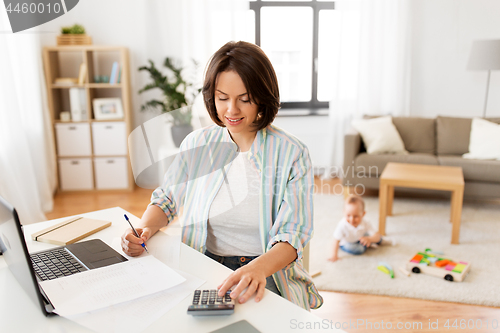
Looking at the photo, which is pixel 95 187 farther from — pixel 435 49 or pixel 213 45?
pixel 435 49

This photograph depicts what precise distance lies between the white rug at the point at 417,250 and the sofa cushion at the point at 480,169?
28cm

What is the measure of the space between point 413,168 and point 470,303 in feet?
4.25

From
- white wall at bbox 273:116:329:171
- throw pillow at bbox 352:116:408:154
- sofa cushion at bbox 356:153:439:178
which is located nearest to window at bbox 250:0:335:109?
white wall at bbox 273:116:329:171

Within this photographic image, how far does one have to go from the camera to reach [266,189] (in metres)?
1.13

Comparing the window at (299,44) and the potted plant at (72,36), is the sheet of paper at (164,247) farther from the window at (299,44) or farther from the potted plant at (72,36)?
the window at (299,44)

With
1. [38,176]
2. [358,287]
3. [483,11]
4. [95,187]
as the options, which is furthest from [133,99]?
[483,11]

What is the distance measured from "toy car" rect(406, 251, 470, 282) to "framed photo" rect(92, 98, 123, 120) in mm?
2837

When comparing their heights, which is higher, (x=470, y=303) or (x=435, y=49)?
(x=435, y=49)

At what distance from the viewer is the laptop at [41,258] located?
2.41 feet

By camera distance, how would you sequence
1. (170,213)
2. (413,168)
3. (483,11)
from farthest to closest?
(483,11) < (413,168) < (170,213)

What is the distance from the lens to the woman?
106cm

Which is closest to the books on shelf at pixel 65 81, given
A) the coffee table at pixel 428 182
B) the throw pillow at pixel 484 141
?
the coffee table at pixel 428 182

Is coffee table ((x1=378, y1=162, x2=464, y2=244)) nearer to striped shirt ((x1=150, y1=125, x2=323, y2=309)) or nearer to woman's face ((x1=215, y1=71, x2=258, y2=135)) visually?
striped shirt ((x1=150, y1=125, x2=323, y2=309))

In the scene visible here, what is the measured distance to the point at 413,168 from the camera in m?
3.12
